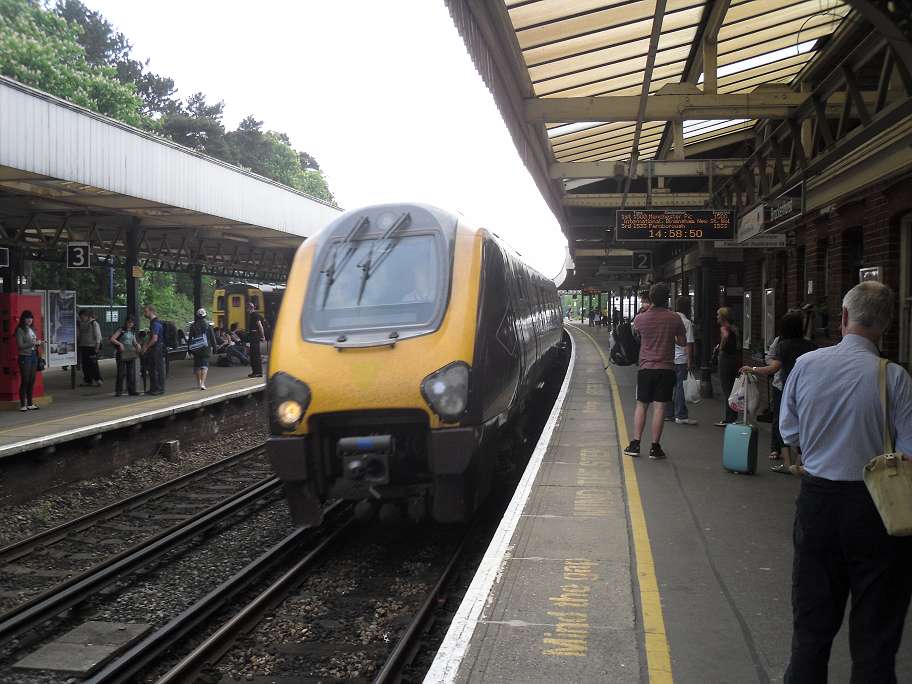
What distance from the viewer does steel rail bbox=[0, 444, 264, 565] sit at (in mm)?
8147

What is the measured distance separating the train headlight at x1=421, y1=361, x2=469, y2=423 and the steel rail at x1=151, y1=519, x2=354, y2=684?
179cm

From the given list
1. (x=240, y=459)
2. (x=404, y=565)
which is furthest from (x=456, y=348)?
(x=240, y=459)

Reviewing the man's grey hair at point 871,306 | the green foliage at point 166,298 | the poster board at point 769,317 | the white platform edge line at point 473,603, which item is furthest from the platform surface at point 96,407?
the green foliage at point 166,298

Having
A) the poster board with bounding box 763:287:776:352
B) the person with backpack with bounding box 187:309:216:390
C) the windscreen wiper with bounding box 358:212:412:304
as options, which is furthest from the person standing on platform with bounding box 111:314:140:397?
the poster board with bounding box 763:287:776:352

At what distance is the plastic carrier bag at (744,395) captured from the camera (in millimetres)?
7820

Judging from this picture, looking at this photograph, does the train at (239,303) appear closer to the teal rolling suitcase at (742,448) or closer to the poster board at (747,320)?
the poster board at (747,320)

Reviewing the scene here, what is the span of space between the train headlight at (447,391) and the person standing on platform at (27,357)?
932 centimetres

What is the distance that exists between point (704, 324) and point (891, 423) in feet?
42.2

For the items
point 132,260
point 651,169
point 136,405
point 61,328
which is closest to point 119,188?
point 136,405

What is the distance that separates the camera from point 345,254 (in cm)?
747

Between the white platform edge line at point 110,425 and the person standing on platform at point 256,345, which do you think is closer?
the white platform edge line at point 110,425

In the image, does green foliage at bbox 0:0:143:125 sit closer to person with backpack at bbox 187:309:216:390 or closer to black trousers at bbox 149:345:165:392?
person with backpack at bbox 187:309:216:390

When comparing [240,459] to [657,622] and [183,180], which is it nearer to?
[183,180]

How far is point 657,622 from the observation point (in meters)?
4.26
